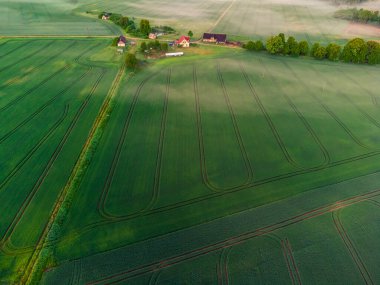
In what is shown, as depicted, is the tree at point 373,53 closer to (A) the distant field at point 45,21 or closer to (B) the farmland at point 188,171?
(B) the farmland at point 188,171

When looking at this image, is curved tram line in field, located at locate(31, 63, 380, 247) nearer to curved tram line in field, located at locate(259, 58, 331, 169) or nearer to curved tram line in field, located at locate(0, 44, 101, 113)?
curved tram line in field, located at locate(259, 58, 331, 169)

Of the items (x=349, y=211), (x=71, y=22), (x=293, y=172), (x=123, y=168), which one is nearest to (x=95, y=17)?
(x=71, y=22)

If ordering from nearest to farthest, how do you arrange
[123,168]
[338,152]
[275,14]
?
[123,168] < [338,152] < [275,14]

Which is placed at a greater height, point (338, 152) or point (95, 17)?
point (95, 17)

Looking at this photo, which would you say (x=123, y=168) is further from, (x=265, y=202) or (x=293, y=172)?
(x=293, y=172)

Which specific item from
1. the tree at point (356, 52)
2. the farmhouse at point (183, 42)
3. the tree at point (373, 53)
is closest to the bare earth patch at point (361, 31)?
the tree at point (373, 53)

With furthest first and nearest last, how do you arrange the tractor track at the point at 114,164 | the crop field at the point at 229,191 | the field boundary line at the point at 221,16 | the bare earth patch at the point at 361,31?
the field boundary line at the point at 221,16
the bare earth patch at the point at 361,31
the tractor track at the point at 114,164
the crop field at the point at 229,191
